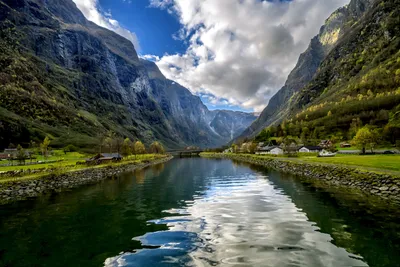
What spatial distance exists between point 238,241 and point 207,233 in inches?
126

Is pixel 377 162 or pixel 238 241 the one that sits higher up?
pixel 377 162

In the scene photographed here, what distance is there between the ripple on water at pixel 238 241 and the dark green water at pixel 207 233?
0.06 meters

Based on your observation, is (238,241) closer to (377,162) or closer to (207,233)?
(207,233)

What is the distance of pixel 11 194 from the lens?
46.7 m

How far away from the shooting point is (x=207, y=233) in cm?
2078

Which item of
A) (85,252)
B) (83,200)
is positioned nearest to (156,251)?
(85,252)

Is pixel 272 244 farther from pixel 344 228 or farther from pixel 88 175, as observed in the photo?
pixel 88 175

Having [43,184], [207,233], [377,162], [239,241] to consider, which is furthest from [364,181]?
[43,184]

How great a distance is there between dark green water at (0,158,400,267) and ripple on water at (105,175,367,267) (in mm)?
60

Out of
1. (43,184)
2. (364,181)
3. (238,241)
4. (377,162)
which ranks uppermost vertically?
(377,162)

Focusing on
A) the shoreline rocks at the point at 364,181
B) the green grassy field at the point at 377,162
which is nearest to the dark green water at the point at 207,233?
the shoreline rocks at the point at 364,181

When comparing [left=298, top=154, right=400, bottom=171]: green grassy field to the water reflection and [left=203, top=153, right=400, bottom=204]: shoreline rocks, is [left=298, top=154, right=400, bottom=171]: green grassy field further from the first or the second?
the water reflection

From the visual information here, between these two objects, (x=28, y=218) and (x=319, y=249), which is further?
(x=28, y=218)

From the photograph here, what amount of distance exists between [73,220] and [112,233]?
7.96 metres
